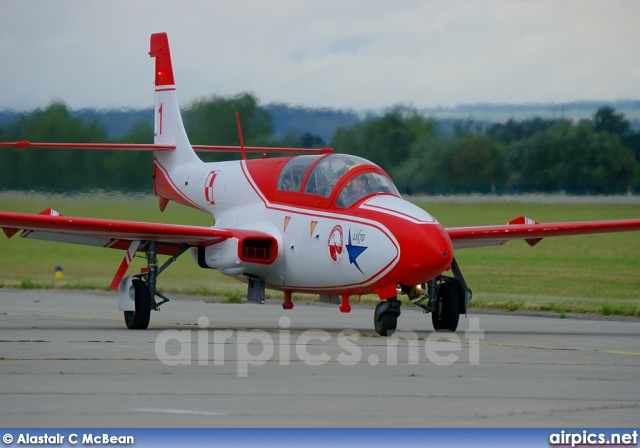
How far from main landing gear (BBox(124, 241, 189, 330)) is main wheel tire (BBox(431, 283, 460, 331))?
378 cm

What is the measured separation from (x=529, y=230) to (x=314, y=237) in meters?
3.41

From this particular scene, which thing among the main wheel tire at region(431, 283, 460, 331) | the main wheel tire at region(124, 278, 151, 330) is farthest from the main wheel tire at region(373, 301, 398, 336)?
the main wheel tire at region(124, 278, 151, 330)

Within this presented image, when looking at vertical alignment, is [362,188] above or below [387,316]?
above

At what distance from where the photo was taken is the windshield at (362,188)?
1573 cm

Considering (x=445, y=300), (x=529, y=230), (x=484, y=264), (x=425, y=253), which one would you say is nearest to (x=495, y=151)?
(x=484, y=264)

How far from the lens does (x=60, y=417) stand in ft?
27.5

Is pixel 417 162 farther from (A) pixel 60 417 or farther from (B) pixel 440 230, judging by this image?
(A) pixel 60 417

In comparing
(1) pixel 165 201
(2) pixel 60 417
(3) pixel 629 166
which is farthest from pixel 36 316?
(3) pixel 629 166

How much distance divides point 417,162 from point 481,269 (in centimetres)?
414

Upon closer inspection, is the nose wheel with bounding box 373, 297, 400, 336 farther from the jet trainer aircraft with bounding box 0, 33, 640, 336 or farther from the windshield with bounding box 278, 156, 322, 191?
the windshield with bounding box 278, 156, 322, 191

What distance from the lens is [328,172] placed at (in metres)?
16.3

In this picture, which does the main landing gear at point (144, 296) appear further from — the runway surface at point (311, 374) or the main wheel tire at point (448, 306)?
the main wheel tire at point (448, 306)

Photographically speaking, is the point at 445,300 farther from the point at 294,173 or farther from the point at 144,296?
the point at 144,296

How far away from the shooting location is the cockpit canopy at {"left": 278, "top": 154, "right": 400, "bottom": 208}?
15.8 m
